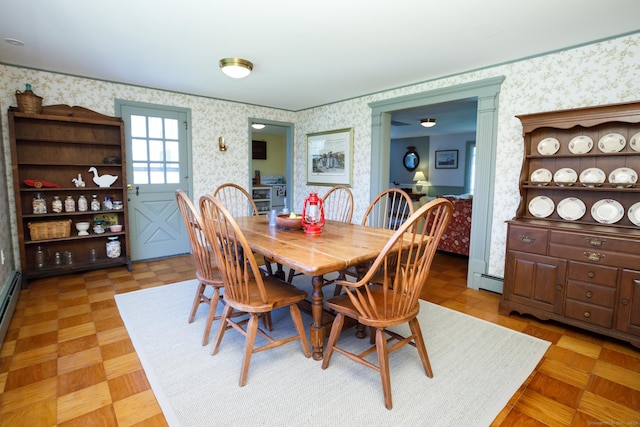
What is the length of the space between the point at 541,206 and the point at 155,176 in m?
4.37

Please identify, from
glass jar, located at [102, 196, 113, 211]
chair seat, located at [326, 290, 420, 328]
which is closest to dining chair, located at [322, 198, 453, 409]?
chair seat, located at [326, 290, 420, 328]

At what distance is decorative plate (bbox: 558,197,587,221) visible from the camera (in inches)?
106

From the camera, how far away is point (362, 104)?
4.55m

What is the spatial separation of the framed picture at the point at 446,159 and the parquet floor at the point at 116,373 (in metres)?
6.83

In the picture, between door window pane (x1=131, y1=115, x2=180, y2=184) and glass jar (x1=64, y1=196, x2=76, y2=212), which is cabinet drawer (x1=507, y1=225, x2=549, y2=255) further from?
glass jar (x1=64, y1=196, x2=76, y2=212)

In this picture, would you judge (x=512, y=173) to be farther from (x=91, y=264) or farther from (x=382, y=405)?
(x=91, y=264)

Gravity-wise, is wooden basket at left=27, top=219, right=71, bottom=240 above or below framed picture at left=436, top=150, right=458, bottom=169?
below

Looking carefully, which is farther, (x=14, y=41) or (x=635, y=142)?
(x=14, y=41)

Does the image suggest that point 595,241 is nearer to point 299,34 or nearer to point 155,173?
point 299,34

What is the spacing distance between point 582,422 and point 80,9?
3714 millimetres

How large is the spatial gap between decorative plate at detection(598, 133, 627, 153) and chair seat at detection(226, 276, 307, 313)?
2548 mm

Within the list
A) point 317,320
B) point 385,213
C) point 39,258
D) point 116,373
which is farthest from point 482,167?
point 39,258

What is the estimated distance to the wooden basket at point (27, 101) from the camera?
3.28 meters

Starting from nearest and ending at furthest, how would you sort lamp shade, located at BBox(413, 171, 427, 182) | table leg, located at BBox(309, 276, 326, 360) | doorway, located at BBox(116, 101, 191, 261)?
table leg, located at BBox(309, 276, 326, 360), doorway, located at BBox(116, 101, 191, 261), lamp shade, located at BBox(413, 171, 427, 182)
